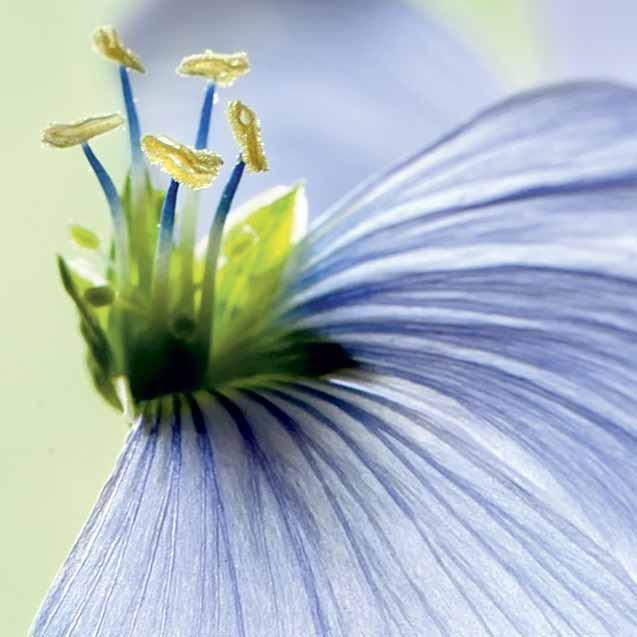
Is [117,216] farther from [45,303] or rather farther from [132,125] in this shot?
[45,303]

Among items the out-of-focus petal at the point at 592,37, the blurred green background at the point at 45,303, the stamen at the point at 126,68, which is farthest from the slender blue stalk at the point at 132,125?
the out-of-focus petal at the point at 592,37

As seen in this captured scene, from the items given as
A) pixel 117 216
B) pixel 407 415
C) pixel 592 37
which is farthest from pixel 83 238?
pixel 592 37

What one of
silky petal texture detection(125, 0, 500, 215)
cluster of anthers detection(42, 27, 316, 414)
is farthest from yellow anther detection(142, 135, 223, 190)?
silky petal texture detection(125, 0, 500, 215)

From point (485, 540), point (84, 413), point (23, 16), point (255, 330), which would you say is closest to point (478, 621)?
point (485, 540)

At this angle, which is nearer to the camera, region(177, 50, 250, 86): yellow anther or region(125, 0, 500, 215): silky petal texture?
region(177, 50, 250, 86): yellow anther

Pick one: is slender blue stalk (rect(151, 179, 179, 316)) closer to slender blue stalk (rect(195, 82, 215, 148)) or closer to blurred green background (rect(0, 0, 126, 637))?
slender blue stalk (rect(195, 82, 215, 148))

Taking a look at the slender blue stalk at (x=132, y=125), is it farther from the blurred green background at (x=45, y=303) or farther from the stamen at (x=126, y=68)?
the blurred green background at (x=45, y=303)
